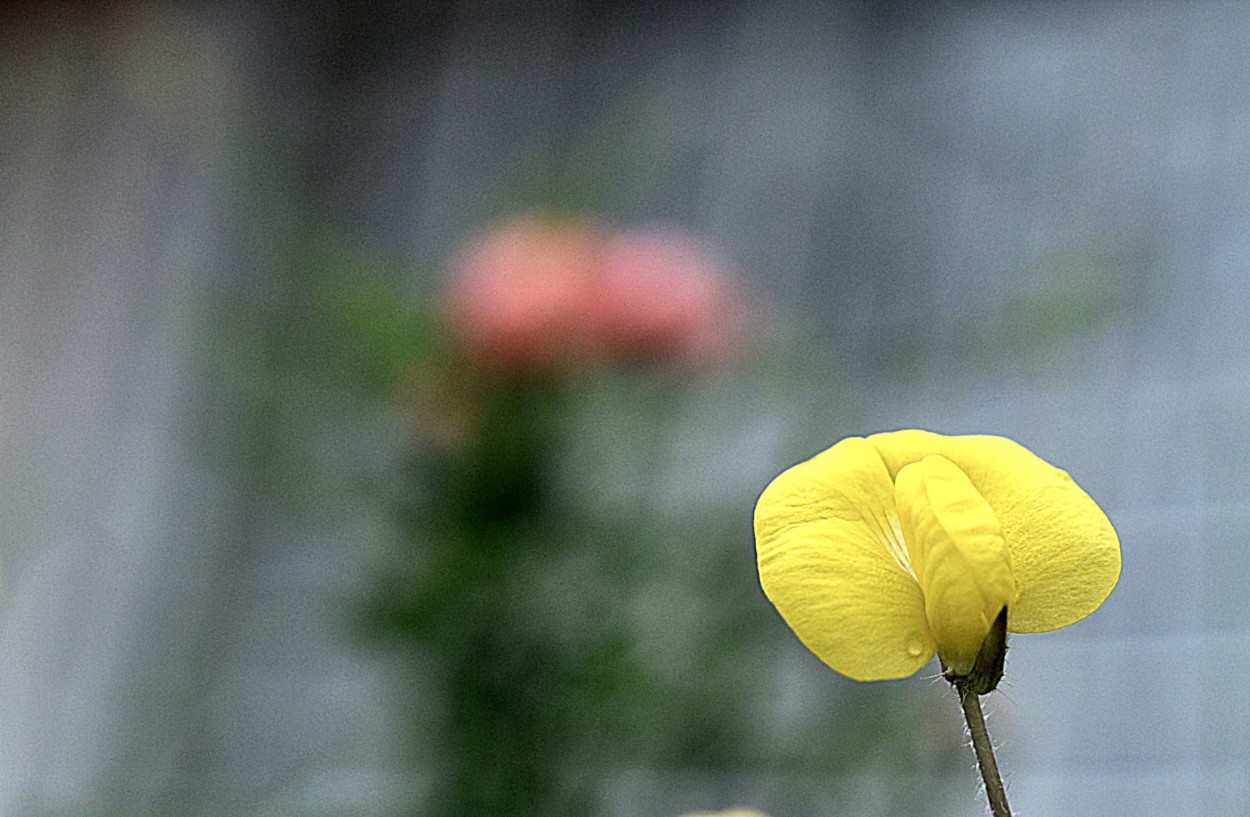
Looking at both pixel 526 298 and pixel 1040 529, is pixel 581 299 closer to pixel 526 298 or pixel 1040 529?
pixel 526 298

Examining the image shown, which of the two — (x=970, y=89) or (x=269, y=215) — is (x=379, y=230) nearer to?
(x=970, y=89)

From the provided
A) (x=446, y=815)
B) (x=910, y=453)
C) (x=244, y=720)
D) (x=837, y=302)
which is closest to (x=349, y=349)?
(x=446, y=815)

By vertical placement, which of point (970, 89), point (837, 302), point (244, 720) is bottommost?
point (244, 720)

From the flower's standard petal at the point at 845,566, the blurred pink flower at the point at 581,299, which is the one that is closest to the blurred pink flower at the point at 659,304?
the blurred pink flower at the point at 581,299

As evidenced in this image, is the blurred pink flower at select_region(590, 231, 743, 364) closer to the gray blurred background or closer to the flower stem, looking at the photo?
the gray blurred background

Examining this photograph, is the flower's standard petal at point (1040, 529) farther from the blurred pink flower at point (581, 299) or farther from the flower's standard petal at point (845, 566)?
the blurred pink flower at point (581, 299)

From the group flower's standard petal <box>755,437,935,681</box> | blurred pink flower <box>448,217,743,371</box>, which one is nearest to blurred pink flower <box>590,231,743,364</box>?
blurred pink flower <box>448,217,743,371</box>

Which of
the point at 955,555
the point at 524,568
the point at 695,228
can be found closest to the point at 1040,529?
the point at 955,555

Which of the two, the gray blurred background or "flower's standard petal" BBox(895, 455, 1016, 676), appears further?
the gray blurred background
